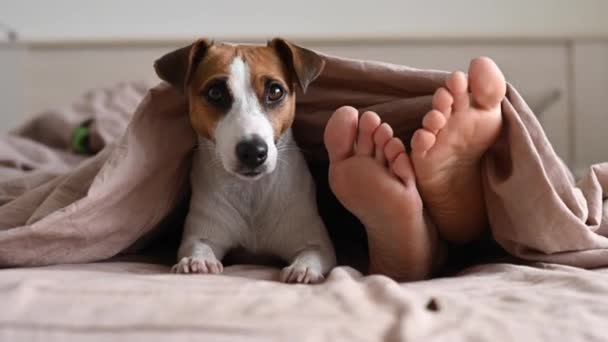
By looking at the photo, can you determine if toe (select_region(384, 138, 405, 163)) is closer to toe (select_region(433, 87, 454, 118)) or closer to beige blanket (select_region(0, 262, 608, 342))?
toe (select_region(433, 87, 454, 118))

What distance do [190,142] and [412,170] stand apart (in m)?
0.48

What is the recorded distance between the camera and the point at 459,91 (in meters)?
0.94

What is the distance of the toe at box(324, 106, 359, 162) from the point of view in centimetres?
98

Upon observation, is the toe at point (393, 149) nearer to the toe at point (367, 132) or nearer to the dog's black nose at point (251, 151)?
the toe at point (367, 132)

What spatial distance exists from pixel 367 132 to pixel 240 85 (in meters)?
0.31

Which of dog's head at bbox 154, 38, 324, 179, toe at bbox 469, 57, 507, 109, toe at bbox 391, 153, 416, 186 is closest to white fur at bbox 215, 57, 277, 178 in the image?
dog's head at bbox 154, 38, 324, 179

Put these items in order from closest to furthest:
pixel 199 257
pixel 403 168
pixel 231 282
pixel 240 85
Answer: pixel 231 282 < pixel 403 168 < pixel 199 257 < pixel 240 85

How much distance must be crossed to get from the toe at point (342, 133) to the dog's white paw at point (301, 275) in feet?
0.54

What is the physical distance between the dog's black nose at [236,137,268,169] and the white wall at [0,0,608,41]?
1526mm

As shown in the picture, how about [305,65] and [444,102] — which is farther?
[305,65]

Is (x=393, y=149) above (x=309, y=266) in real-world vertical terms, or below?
above

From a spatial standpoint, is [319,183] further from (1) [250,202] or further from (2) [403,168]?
(2) [403,168]

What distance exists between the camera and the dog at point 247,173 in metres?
1.19

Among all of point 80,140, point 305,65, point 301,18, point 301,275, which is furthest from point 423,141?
point 301,18
